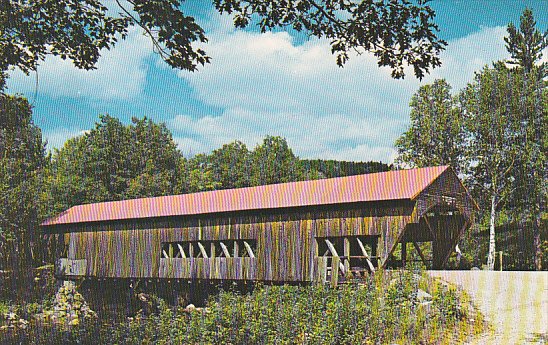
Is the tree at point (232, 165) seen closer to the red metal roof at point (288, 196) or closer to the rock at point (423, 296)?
the red metal roof at point (288, 196)

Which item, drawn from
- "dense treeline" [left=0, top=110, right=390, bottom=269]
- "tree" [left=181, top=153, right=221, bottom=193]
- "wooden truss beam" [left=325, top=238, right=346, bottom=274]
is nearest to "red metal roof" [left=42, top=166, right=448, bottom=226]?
"wooden truss beam" [left=325, top=238, right=346, bottom=274]

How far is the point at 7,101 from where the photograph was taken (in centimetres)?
1661

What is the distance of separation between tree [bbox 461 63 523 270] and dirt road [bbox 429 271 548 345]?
848 centimetres

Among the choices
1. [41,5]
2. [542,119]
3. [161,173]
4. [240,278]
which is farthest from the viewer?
[161,173]

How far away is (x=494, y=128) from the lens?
23438 millimetres

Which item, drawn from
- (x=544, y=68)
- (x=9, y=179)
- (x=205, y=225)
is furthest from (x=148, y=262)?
(x=544, y=68)

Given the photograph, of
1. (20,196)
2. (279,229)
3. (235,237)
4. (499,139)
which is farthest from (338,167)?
(279,229)

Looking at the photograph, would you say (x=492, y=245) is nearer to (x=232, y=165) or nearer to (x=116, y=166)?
(x=116, y=166)

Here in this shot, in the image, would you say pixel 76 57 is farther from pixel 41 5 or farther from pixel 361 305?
pixel 361 305

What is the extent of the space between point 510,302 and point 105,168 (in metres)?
25.5

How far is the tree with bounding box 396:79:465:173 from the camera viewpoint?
2499cm

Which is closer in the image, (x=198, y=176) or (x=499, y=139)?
(x=499, y=139)

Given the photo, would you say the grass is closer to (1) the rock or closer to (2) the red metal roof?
(1) the rock

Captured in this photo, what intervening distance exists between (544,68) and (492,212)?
7189 mm
